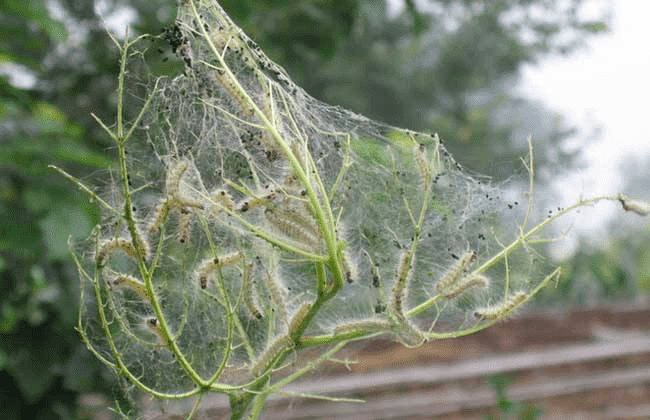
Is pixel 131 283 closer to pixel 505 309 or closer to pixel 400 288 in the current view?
pixel 400 288

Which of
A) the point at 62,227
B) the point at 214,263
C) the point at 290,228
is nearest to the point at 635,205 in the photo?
the point at 290,228

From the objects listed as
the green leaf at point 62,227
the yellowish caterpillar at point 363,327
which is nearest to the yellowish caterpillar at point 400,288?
the yellowish caterpillar at point 363,327

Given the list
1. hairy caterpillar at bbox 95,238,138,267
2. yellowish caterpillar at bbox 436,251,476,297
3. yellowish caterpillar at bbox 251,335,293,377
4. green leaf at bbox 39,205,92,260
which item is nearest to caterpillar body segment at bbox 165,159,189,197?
hairy caterpillar at bbox 95,238,138,267

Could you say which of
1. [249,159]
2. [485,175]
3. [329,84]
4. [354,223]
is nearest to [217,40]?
[249,159]

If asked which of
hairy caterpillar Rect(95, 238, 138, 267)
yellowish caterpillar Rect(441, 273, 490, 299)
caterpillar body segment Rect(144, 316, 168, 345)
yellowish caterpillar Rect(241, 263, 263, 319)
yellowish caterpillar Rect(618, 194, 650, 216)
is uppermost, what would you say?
yellowish caterpillar Rect(618, 194, 650, 216)

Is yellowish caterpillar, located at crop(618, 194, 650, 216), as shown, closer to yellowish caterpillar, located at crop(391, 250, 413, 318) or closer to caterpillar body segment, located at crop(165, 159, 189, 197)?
yellowish caterpillar, located at crop(391, 250, 413, 318)
